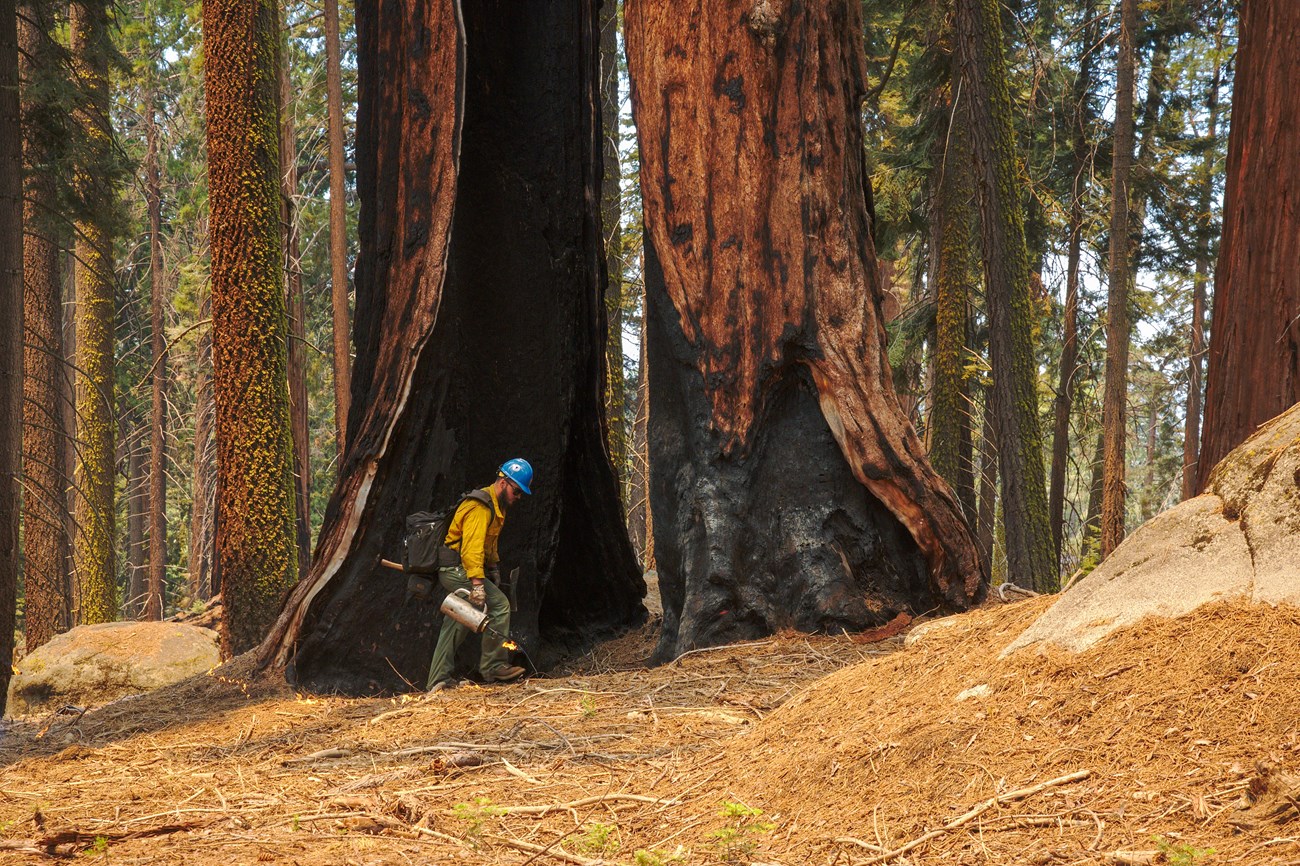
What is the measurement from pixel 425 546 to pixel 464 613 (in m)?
0.56

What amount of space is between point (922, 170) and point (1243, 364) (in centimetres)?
1261

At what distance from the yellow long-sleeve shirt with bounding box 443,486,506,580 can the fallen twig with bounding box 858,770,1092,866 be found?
16.9ft

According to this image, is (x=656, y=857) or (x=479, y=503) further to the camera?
(x=479, y=503)

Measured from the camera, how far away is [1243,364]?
5.40 metres

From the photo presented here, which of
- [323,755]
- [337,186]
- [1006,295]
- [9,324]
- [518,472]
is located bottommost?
[323,755]

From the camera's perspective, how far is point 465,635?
838 centimetres

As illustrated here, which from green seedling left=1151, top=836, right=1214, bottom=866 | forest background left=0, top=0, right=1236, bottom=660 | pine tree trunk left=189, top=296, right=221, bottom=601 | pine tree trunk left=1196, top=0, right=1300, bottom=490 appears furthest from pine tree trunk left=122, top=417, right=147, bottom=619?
green seedling left=1151, top=836, right=1214, bottom=866

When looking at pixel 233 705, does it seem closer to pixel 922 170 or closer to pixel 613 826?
pixel 613 826

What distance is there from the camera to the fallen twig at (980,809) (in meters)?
3.32

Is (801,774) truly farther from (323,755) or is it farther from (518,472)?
(518,472)

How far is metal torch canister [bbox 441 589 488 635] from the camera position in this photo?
8031mm

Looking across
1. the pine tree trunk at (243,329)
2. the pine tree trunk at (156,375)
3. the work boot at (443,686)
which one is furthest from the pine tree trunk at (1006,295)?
the pine tree trunk at (156,375)

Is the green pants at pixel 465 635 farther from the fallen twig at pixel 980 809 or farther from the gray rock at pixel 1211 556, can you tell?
the fallen twig at pixel 980 809

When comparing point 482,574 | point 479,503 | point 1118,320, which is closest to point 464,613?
point 482,574
